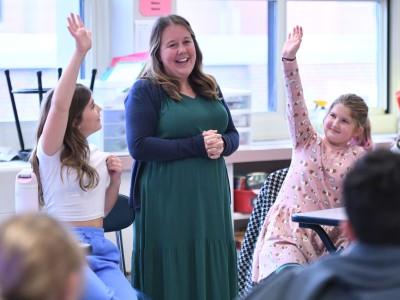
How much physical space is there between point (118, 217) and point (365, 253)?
1.84m

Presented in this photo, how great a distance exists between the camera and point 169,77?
307 cm

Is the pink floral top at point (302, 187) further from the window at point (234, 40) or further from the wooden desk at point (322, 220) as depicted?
the window at point (234, 40)

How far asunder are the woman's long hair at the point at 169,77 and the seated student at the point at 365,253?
1750 mm

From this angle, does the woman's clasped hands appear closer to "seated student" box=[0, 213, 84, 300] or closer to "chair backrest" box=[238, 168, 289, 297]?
"chair backrest" box=[238, 168, 289, 297]

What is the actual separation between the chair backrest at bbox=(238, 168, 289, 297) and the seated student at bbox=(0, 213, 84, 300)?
2.32 m

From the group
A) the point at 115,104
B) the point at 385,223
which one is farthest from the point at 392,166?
the point at 115,104

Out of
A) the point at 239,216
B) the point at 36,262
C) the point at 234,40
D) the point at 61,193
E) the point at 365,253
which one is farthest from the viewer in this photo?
the point at 234,40

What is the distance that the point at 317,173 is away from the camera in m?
3.27

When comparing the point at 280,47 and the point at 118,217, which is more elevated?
the point at 280,47

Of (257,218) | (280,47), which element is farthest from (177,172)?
(280,47)

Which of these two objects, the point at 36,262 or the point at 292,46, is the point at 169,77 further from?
the point at 36,262

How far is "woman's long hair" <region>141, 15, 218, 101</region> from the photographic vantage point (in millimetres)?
A: 3020

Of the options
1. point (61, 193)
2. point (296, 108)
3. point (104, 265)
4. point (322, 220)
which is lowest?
point (104, 265)

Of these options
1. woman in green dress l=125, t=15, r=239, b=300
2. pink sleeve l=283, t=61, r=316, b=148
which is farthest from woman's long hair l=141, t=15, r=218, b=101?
pink sleeve l=283, t=61, r=316, b=148
